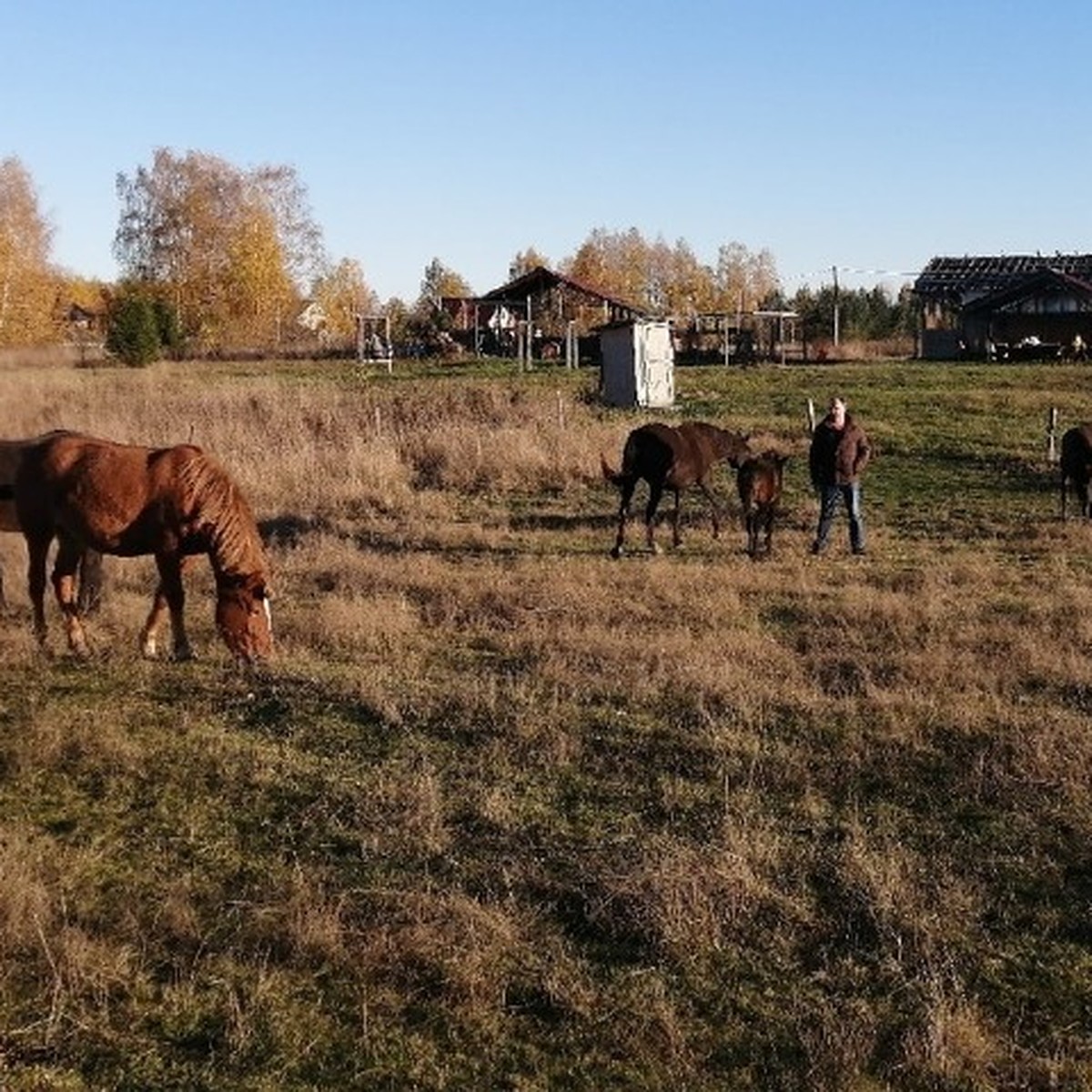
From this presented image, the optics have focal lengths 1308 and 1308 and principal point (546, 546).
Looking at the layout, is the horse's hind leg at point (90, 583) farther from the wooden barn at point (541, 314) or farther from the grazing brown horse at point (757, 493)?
the wooden barn at point (541, 314)

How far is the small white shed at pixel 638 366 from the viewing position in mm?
28281

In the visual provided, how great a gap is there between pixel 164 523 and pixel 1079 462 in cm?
1203

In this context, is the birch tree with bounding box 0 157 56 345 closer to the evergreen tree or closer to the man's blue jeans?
the evergreen tree

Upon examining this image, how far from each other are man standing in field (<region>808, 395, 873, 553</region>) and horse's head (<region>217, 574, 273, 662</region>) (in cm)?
722

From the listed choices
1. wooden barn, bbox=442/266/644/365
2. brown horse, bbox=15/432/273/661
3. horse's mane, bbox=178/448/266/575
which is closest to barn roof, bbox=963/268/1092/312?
wooden barn, bbox=442/266/644/365

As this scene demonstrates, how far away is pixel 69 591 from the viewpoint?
31.4 ft

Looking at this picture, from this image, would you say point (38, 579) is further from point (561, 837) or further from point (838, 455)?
point (838, 455)

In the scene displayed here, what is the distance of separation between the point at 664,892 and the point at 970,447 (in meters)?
18.6

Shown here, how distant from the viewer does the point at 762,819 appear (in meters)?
5.99

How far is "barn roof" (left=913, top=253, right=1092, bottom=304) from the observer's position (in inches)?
2064

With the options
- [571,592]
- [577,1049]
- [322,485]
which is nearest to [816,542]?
[571,592]

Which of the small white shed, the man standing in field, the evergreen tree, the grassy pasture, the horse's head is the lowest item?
the grassy pasture

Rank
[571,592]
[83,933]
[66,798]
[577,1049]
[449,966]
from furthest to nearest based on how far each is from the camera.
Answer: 1. [571,592]
2. [66,798]
3. [83,933]
4. [449,966]
5. [577,1049]

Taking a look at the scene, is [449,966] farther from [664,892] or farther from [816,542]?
[816,542]
